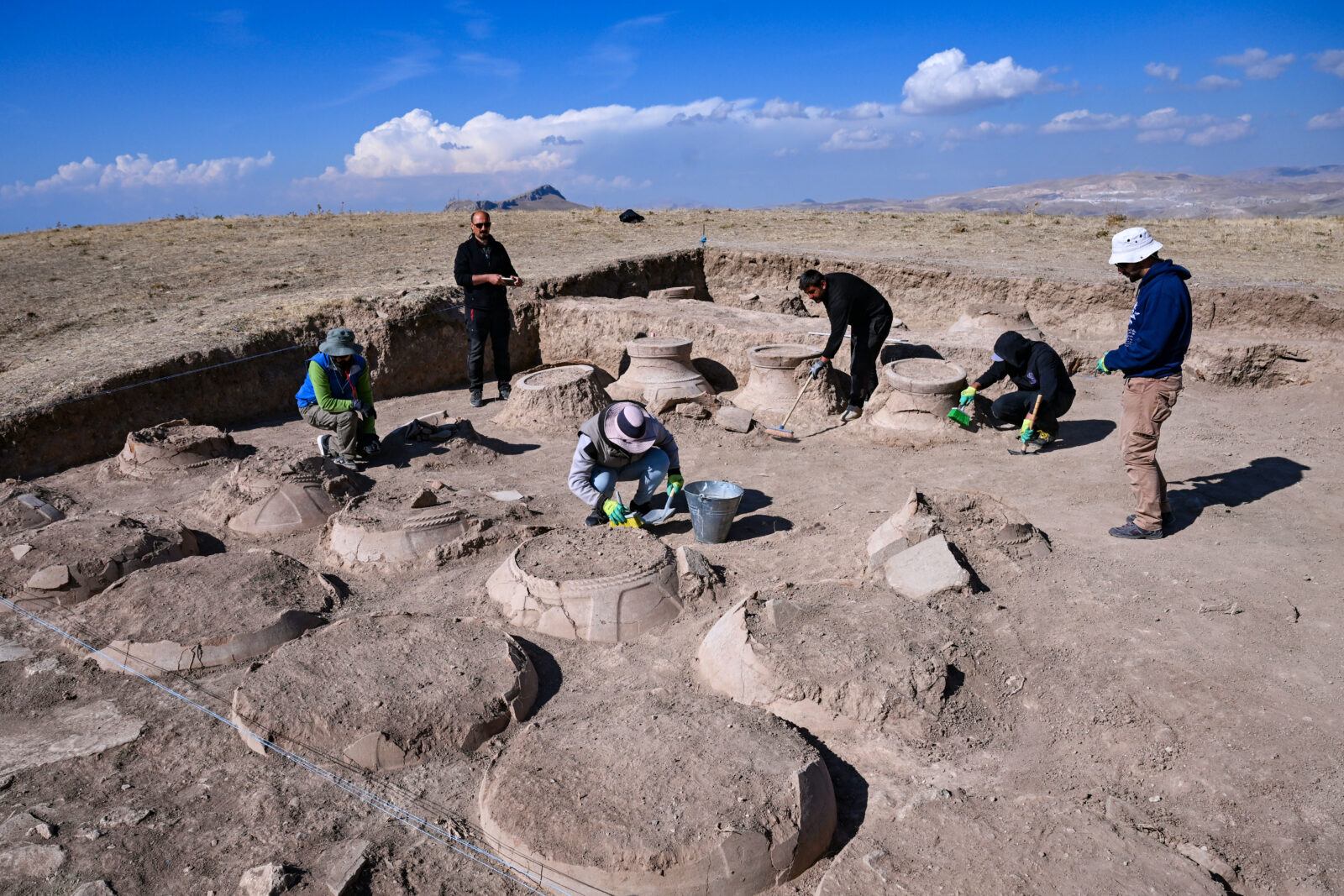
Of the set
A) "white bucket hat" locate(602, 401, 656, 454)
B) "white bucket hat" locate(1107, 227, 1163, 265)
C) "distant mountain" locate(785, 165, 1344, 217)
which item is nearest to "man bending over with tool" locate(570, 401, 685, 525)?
"white bucket hat" locate(602, 401, 656, 454)

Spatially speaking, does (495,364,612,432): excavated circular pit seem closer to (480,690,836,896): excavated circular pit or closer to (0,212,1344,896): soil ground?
(0,212,1344,896): soil ground

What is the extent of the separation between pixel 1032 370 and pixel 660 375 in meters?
3.31

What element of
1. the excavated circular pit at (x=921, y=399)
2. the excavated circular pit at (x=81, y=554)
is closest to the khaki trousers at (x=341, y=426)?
the excavated circular pit at (x=81, y=554)

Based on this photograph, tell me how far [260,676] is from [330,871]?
114cm

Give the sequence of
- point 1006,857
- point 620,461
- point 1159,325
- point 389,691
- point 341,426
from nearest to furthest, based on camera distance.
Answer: point 1006,857, point 389,691, point 1159,325, point 620,461, point 341,426

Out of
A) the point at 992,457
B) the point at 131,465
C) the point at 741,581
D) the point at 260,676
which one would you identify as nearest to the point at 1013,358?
the point at 992,457

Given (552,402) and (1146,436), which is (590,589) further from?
(552,402)

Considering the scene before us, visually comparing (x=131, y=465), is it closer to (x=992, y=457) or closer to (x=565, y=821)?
(x=565, y=821)

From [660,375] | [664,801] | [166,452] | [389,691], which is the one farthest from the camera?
[660,375]

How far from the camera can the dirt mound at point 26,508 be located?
4.88 meters

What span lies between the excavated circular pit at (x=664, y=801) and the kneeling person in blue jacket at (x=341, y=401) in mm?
3811

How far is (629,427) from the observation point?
4668 millimetres

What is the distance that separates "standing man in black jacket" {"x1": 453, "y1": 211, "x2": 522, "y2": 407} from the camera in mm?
Result: 7352

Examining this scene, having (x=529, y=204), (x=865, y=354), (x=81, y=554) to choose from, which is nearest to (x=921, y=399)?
(x=865, y=354)
